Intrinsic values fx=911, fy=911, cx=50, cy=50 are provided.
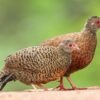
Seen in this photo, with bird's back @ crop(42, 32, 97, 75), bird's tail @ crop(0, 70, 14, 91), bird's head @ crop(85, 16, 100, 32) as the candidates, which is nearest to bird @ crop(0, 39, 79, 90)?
bird's tail @ crop(0, 70, 14, 91)

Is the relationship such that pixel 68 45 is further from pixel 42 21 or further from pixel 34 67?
pixel 42 21

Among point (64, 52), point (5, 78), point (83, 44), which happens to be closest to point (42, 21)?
point (83, 44)

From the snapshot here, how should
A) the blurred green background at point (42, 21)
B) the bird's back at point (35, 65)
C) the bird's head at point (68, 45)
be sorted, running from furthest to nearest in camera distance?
the blurred green background at point (42, 21), the bird's head at point (68, 45), the bird's back at point (35, 65)

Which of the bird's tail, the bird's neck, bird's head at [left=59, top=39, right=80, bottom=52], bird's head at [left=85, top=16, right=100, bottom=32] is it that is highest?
bird's head at [left=85, top=16, right=100, bottom=32]

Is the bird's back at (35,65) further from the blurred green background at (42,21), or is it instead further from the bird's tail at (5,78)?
the blurred green background at (42,21)

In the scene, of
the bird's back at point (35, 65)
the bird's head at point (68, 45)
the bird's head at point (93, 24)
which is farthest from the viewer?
the bird's head at point (93, 24)

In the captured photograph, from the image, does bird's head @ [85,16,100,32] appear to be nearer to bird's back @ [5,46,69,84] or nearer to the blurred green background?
bird's back @ [5,46,69,84]

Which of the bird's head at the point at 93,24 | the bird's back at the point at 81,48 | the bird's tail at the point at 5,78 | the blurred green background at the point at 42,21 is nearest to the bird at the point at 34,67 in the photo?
the bird's tail at the point at 5,78
